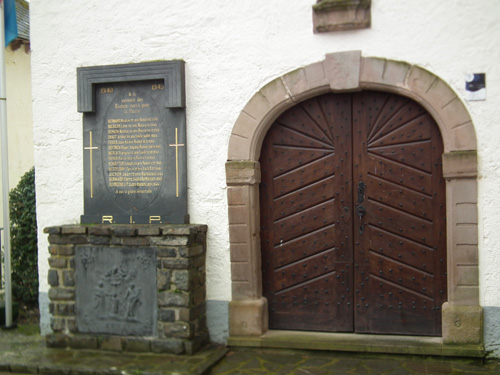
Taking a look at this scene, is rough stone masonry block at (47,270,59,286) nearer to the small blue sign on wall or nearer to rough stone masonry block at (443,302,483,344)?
rough stone masonry block at (443,302,483,344)

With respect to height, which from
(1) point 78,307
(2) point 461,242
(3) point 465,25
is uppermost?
(3) point 465,25

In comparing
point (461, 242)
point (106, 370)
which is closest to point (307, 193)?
point (461, 242)

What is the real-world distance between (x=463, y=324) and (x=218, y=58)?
3138mm

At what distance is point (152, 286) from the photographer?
Answer: 5316mm

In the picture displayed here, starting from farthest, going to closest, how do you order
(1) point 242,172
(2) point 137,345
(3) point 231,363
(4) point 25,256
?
(4) point 25,256 < (1) point 242,172 < (2) point 137,345 < (3) point 231,363

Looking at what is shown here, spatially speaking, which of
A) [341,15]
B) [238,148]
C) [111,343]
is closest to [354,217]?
[238,148]

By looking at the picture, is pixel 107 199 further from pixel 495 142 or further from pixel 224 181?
pixel 495 142

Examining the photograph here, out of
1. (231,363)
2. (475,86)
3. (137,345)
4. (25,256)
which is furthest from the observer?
(25,256)

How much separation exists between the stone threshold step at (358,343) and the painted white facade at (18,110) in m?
7.28

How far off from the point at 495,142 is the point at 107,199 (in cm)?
350

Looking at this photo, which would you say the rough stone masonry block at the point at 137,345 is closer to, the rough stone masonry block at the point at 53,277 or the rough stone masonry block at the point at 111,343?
the rough stone masonry block at the point at 111,343

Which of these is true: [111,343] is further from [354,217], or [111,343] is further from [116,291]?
[354,217]

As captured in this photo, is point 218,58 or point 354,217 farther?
point 218,58

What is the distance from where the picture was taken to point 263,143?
18.5 feet
